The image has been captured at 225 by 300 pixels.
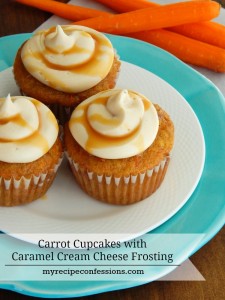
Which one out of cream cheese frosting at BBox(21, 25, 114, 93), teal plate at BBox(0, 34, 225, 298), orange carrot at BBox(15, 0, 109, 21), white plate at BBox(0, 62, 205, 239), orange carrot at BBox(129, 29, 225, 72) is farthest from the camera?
orange carrot at BBox(15, 0, 109, 21)

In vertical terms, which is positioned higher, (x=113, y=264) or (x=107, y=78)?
(x=107, y=78)

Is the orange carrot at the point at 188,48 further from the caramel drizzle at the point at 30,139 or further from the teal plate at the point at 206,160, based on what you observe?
the caramel drizzle at the point at 30,139

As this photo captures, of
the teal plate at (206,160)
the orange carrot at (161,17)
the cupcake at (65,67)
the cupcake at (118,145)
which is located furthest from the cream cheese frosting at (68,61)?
the orange carrot at (161,17)

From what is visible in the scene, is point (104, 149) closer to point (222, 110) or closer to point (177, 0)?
point (222, 110)

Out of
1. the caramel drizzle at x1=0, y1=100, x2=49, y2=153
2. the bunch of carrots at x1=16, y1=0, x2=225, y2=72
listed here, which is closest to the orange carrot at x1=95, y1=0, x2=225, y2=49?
the bunch of carrots at x1=16, y1=0, x2=225, y2=72

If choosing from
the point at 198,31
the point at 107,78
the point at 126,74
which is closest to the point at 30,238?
the point at 107,78

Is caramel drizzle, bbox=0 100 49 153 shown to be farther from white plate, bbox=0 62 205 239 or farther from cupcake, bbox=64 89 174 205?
white plate, bbox=0 62 205 239

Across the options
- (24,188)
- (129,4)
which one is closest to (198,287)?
(24,188)
